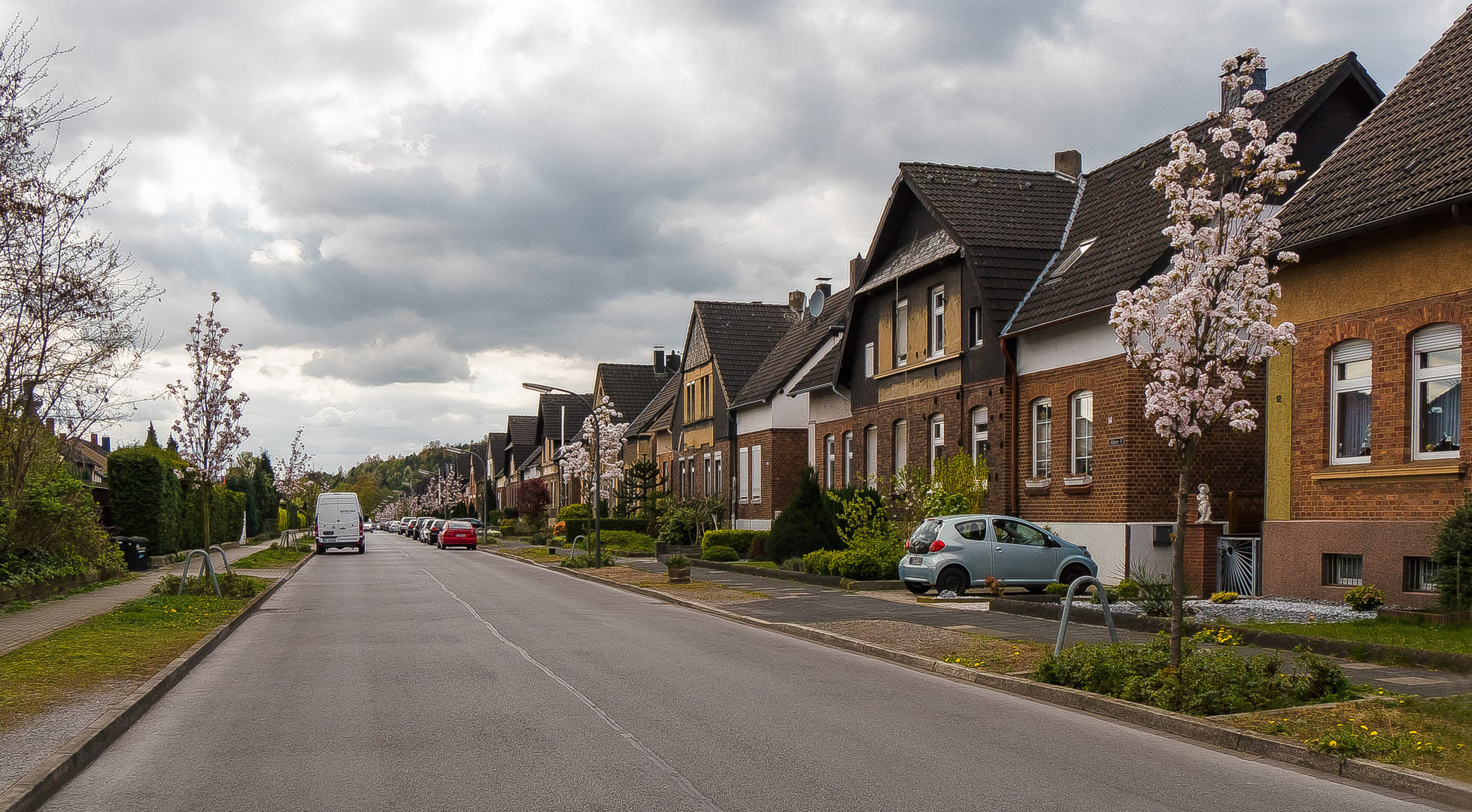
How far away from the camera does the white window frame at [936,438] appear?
2788cm

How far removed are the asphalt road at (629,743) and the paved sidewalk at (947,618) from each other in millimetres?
2614

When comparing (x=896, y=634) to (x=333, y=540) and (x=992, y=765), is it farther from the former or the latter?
(x=333, y=540)

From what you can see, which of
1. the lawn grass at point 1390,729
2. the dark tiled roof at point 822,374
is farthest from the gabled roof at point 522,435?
the lawn grass at point 1390,729

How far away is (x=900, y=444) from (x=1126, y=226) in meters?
9.17

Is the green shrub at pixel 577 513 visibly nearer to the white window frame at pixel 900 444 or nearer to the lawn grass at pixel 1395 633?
the white window frame at pixel 900 444

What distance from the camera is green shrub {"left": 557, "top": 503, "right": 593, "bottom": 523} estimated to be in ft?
194

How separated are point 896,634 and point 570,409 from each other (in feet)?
239

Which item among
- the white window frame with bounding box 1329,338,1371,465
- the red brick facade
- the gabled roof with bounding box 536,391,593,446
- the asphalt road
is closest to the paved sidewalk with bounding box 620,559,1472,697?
the asphalt road

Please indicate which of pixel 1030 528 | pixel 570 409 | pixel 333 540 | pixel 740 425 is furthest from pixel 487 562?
pixel 570 409

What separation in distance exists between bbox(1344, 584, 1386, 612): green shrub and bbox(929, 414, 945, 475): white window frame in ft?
43.2

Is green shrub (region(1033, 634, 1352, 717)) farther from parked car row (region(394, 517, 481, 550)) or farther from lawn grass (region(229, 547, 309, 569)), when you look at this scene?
parked car row (region(394, 517, 481, 550))

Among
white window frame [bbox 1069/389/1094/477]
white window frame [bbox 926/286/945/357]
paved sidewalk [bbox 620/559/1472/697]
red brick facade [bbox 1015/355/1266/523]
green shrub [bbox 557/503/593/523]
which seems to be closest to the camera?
paved sidewalk [bbox 620/559/1472/697]

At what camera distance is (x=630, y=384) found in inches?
2849

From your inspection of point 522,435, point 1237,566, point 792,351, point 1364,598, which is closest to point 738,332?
point 792,351
